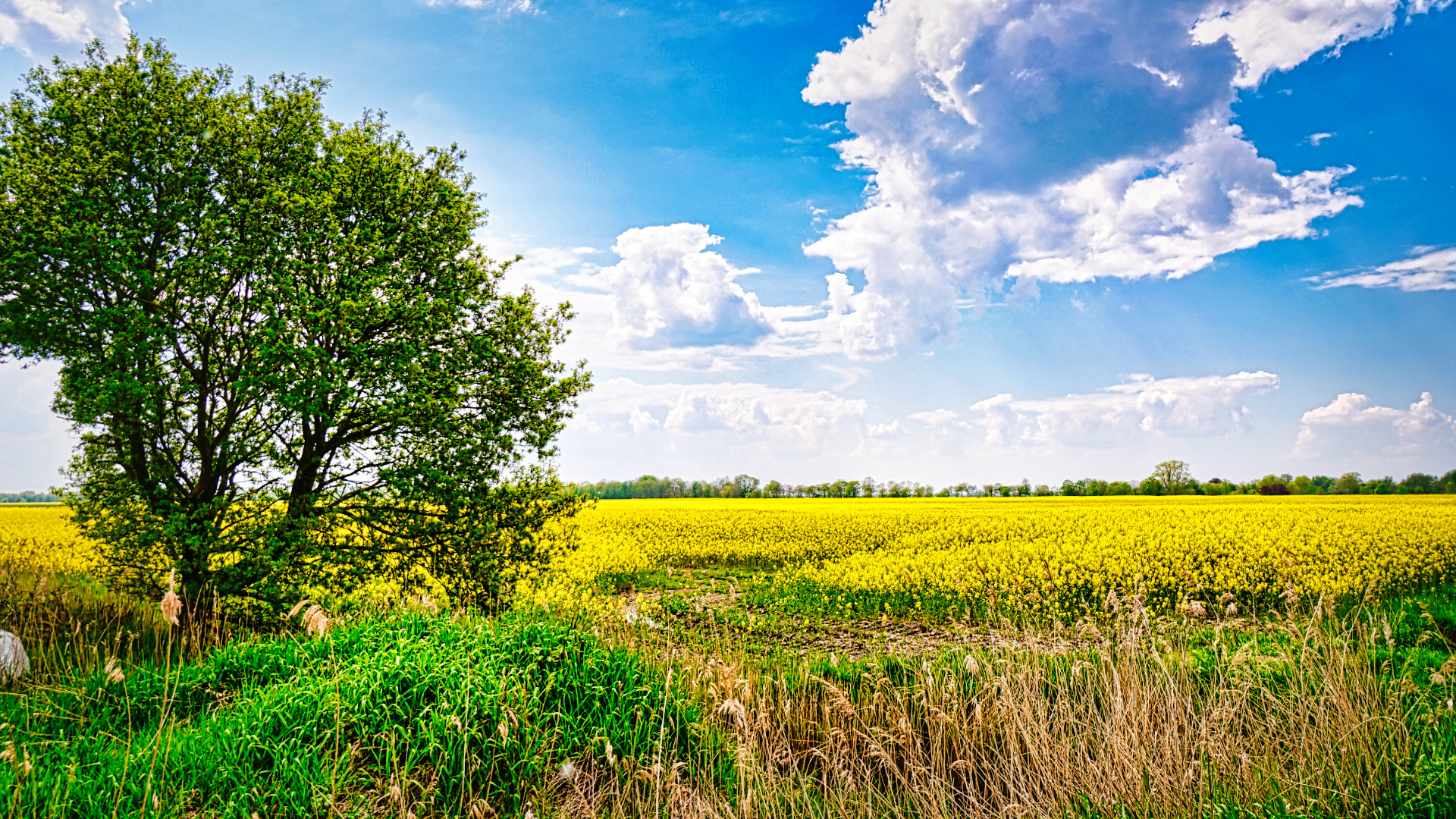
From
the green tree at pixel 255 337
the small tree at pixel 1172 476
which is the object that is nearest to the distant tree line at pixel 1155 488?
the small tree at pixel 1172 476

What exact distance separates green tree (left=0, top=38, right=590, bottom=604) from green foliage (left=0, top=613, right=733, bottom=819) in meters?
4.61

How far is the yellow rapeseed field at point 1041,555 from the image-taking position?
49.2ft

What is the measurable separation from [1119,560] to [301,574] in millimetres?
18310

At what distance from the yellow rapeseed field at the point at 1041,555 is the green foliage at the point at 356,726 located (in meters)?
5.26

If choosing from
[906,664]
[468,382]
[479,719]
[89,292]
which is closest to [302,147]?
[89,292]

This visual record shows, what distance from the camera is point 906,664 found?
842 cm

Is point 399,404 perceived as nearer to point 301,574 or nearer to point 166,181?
point 301,574

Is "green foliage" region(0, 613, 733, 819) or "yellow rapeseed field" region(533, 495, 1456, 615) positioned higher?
"green foliage" region(0, 613, 733, 819)

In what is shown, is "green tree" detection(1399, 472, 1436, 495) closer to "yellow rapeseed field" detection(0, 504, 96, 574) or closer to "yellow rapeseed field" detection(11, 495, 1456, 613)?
"yellow rapeseed field" detection(11, 495, 1456, 613)

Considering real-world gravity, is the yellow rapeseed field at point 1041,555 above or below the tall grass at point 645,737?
below

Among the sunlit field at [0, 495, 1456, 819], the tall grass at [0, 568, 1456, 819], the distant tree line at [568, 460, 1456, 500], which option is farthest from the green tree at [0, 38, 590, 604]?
the distant tree line at [568, 460, 1456, 500]

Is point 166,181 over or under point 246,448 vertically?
over

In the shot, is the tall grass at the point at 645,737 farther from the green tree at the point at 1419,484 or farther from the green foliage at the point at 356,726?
the green tree at the point at 1419,484

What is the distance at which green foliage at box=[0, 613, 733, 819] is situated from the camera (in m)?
4.25
